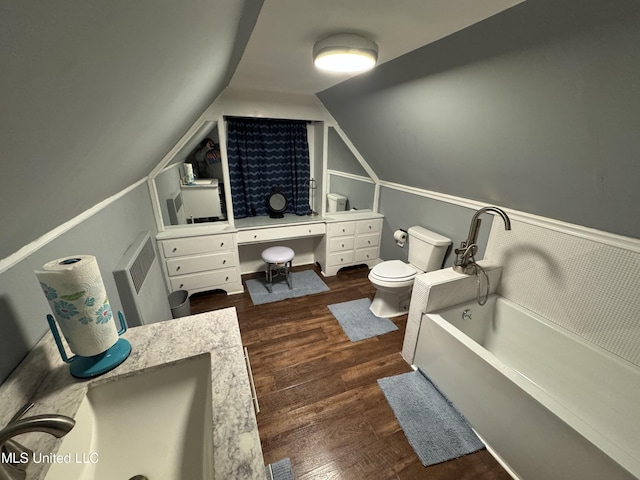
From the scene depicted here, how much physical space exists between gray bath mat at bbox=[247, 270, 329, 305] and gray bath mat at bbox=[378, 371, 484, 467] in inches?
47.0

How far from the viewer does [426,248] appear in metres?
2.24

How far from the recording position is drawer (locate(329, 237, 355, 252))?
9.44 feet

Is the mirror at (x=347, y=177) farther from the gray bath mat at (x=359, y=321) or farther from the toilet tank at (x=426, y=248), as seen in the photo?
the gray bath mat at (x=359, y=321)

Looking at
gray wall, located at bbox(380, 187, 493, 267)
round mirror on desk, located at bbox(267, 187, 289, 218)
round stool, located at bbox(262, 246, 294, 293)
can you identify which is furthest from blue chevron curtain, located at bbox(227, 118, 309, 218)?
gray wall, located at bbox(380, 187, 493, 267)

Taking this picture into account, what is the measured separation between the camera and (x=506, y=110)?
1.21 m

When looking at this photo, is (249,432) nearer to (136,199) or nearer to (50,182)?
(50,182)

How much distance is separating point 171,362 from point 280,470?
0.85 metres

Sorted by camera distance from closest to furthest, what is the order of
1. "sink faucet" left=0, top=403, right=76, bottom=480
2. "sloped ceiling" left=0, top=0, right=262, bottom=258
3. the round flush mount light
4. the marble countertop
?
1. "sloped ceiling" left=0, top=0, right=262, bottom=258
2. "sink faucet" left=0, top=403, right=76, bottom=480
3. the marble countertop
4. the round flush mount light

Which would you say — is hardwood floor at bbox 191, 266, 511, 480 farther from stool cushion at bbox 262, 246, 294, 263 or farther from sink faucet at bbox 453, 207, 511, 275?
sink faucet at bbox 453, 207, 511, 275

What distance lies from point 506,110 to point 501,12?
0.42 metres

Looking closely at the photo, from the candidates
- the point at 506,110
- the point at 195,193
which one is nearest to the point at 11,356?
the point at 506,110

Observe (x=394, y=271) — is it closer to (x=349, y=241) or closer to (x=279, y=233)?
(x=349, y=241)

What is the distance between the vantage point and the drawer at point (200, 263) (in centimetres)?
232

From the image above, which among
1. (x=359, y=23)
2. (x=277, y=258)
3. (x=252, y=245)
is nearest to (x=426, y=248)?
(x=277, y=258)
